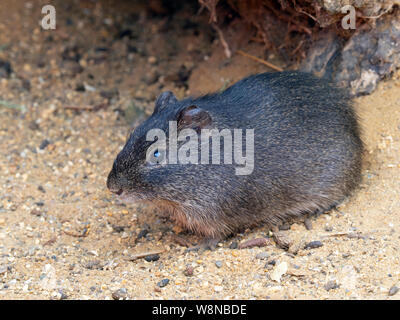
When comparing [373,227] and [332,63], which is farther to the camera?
[332,63]

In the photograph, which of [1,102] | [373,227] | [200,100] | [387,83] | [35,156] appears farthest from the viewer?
[1,102]

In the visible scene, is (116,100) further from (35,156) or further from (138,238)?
(138,238)

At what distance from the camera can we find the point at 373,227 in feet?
16.7

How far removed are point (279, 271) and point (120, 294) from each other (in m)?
1.37

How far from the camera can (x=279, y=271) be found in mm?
4551

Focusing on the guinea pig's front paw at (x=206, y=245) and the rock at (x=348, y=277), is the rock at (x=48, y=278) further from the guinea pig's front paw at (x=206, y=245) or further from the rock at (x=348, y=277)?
the rock at (x=348, y=277)

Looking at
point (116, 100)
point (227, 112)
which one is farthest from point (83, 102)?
point (227, 112)

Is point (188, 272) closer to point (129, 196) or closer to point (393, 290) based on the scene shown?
point (129, 196)

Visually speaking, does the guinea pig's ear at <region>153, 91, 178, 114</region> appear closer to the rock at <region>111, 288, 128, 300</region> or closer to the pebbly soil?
the pebbly soil

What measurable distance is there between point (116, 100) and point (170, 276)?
12.5 ft

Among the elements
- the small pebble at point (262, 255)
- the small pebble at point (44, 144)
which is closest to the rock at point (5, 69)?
the small pebble at point (44, 144)

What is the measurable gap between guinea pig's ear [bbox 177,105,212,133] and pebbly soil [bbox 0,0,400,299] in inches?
49.5

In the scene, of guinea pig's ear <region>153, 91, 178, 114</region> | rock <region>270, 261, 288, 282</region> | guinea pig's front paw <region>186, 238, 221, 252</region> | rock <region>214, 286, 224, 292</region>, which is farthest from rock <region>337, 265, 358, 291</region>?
guinea pig's ear <region>153, 91, 178, 114</region>

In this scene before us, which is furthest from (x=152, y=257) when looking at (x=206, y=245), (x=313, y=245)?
(x=313, y=245)
